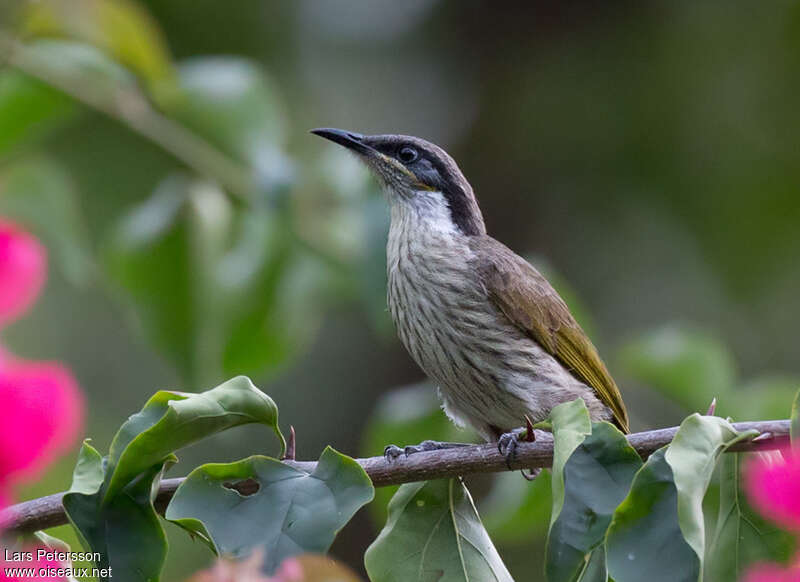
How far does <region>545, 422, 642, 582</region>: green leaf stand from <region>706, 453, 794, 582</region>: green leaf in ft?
0.66

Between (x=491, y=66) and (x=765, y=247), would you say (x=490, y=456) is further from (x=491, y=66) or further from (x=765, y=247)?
(x=491, y=66)

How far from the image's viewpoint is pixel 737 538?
2.04 m

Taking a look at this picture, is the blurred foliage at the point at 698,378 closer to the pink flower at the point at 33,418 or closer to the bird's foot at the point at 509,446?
the bird's foot at the point at 509,446

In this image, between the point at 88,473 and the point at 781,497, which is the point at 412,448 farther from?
the point at 781,497

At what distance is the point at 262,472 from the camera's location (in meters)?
2.07

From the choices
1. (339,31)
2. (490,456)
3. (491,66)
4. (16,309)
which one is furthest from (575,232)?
(16,309)

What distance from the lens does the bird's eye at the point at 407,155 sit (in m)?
4.44

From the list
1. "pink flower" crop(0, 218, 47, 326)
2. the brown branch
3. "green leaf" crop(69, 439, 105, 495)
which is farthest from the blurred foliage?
"pink flower" crop(0, 218, 47, 326)

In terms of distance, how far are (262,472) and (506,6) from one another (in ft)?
21.3

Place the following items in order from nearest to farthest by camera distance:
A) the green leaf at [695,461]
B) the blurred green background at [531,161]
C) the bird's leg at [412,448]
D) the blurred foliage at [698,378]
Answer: the green leaf at [695,461] < the bird's leg at [412,448] < the blurred foliage at [698,378] < the blurred green background at [531,161]

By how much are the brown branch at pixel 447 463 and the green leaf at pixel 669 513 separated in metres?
0.18

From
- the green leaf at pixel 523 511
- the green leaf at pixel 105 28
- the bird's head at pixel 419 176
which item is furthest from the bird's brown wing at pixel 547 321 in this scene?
the green leaf at pixel 105 28

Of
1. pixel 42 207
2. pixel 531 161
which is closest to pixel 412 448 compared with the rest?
pixel 42 207

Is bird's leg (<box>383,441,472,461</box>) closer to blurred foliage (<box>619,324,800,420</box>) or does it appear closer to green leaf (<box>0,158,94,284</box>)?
blurred foliage (<box>619,324,800,420</box>)
